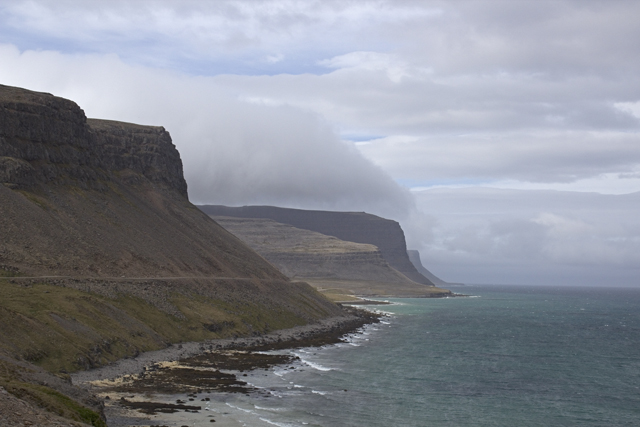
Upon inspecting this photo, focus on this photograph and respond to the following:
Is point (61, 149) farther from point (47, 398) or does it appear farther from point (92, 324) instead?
point (47, 398)

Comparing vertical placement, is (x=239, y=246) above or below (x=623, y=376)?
above

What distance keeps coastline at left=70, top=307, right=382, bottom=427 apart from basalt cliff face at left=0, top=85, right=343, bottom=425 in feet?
8.52

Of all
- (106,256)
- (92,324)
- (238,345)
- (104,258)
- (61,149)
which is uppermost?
(61,149)

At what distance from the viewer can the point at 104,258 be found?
93812 mm

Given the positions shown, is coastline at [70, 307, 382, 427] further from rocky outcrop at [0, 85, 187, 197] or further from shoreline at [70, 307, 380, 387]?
rocky outcrop at [0, 85, 187, 197]

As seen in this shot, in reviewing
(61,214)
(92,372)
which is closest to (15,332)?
(92,372)

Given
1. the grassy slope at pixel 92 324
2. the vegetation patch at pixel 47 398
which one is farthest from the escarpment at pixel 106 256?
the vegetation patch at pixel 47 398

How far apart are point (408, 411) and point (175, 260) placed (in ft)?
222

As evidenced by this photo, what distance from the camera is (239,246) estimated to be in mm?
143000

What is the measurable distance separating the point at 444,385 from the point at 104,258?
55.5 m

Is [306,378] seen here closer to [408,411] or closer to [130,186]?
[408,411]

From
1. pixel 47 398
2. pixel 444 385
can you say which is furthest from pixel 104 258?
pixel 47 398

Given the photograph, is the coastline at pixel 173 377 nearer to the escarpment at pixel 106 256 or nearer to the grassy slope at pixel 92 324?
the grassy slope at pixel 92 324

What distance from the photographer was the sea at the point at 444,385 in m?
48.0
